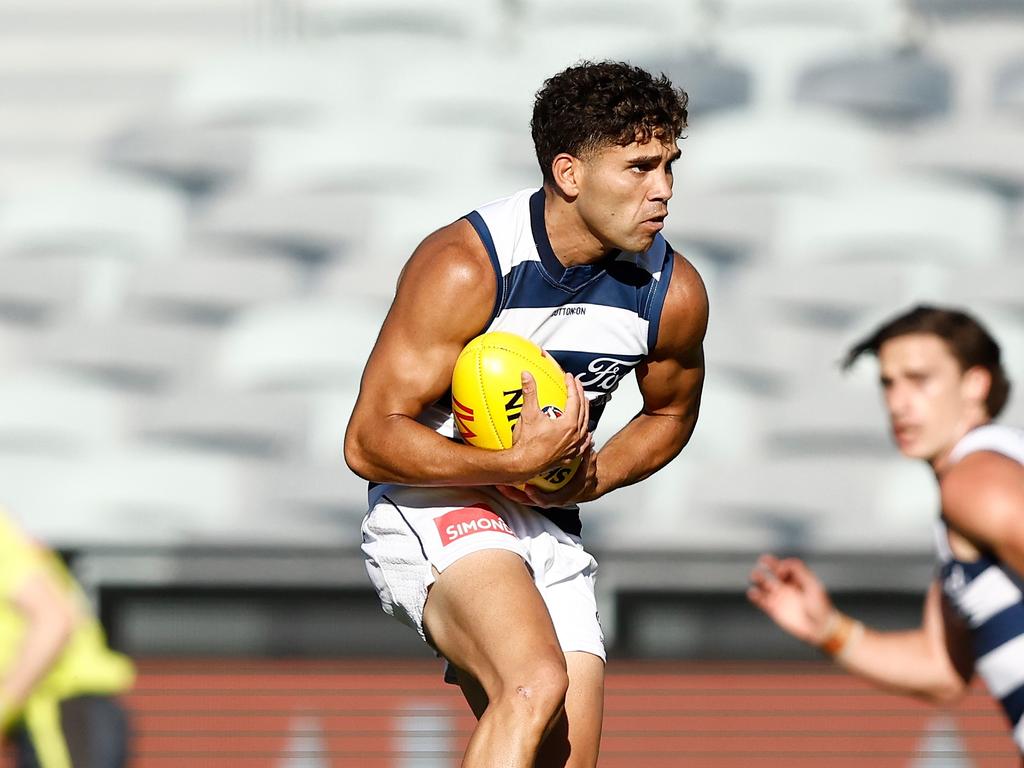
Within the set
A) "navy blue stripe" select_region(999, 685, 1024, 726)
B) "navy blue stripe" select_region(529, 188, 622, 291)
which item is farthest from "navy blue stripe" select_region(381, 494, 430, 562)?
"navy blue stripe" select_region(999, 685, 1024, 726)

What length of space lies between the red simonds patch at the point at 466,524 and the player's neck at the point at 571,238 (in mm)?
590

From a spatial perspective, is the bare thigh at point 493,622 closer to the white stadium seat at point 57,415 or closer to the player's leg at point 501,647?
the player's leg at point 501,647

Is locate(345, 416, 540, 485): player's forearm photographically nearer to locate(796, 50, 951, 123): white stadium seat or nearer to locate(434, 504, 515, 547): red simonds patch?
locate(434, 504, 515, 547): red simonds patch

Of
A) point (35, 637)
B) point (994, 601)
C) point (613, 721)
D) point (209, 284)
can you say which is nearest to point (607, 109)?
point (994, 601)

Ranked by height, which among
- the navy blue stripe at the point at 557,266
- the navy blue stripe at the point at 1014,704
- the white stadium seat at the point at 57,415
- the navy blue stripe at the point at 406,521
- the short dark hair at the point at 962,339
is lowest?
the white stadium seat at the point at 57,415

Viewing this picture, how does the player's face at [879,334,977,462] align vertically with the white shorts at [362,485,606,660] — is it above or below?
above

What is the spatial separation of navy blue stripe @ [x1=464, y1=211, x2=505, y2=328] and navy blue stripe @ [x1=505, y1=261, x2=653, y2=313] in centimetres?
2

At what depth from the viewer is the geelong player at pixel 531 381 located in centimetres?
316

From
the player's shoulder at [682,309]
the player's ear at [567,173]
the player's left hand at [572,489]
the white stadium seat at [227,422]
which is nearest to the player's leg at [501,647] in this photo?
the player's left hand at [572,489]

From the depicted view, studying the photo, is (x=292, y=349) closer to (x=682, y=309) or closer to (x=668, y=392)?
→ (x=668, y=392)

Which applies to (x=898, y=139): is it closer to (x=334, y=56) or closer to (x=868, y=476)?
(x=868, y=476)

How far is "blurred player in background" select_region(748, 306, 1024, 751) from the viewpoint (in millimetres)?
3617

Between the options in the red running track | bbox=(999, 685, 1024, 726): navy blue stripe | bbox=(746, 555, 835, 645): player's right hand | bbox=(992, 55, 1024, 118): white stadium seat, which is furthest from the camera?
bbox=(992, 55, 1024, 118): white stadium seat

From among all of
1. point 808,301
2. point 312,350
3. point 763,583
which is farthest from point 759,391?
point 763,583
